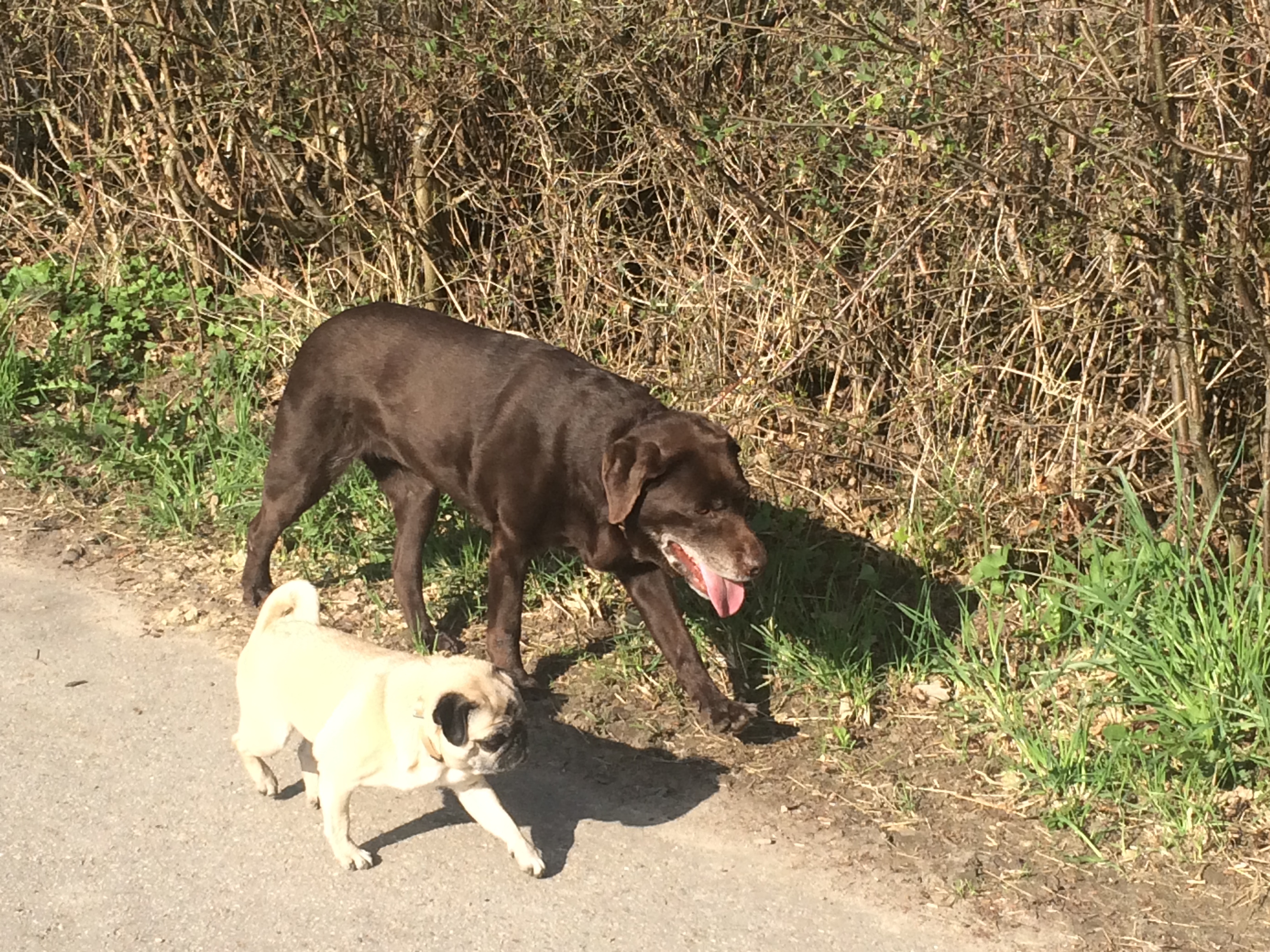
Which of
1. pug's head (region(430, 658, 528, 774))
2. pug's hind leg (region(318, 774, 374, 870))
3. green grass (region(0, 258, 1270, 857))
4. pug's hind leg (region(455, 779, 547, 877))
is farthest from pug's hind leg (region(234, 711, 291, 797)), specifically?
green grass (region(0, 258, 1270, 857))

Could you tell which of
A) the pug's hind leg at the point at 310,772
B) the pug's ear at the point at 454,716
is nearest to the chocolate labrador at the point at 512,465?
the pug's hind leg at the point at 310,772

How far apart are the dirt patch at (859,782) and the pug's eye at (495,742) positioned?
1.04 metres

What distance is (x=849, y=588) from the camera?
5.83m

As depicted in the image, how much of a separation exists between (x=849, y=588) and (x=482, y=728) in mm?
2407

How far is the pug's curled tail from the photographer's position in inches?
174

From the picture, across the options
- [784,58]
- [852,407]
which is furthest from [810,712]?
[784,58]

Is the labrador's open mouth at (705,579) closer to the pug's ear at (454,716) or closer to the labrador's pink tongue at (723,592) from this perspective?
the labrador's pink tongue at (723,592)

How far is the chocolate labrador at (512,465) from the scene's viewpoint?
4.96 meters

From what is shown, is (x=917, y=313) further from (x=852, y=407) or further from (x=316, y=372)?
(x=316, y=372)

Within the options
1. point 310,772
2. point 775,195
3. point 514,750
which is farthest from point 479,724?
point 775,195

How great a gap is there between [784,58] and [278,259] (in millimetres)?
3406

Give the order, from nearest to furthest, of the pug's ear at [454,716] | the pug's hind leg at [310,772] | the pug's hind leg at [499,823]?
1. the pug's ear at [454,716]
2. the pug's hind leg at [499,823]
3. the pug's hind leg at [310,772]

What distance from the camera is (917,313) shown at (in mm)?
6113

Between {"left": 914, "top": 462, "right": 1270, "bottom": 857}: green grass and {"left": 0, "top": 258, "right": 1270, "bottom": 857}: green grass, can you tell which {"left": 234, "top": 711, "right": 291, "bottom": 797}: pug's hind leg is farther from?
{"left": 914, "top": 462, "right": 1270, "bottom": 857}: green grass
